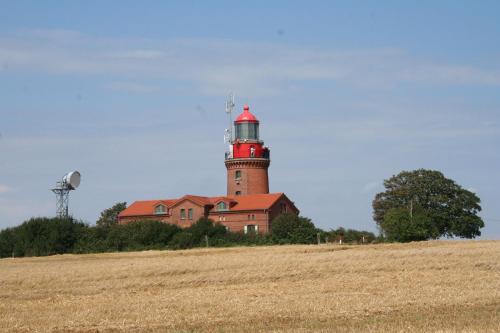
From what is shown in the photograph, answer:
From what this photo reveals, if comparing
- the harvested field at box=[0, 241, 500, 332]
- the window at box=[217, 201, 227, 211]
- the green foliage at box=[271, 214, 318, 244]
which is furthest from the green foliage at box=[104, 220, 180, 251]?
the harvested field at box=[0, 241, 500, 332]

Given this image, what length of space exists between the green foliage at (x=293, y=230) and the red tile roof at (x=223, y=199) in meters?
4.37

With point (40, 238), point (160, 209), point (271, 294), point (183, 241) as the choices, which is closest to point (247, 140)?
point (160, 209)

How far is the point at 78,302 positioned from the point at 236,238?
56.8 metres

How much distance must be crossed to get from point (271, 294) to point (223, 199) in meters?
67.4

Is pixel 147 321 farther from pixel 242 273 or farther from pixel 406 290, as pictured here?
pixel 242 273

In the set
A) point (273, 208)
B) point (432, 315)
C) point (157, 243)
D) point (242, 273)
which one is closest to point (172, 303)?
point (432, 315)

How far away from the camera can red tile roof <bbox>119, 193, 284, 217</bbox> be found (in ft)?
321

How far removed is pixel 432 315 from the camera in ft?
81.2

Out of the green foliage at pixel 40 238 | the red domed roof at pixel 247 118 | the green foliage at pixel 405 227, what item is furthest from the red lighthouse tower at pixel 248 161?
the green foliage at pixel 405 227

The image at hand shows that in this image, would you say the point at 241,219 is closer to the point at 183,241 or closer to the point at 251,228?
the point at 251,228

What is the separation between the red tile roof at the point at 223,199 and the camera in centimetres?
9775

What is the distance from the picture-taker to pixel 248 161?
336ft

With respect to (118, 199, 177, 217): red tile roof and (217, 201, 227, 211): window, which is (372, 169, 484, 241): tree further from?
(118, 199, 177, 217): red tile roof

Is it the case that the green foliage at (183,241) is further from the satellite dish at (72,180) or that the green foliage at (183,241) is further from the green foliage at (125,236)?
the satellite dish at (72,180)
